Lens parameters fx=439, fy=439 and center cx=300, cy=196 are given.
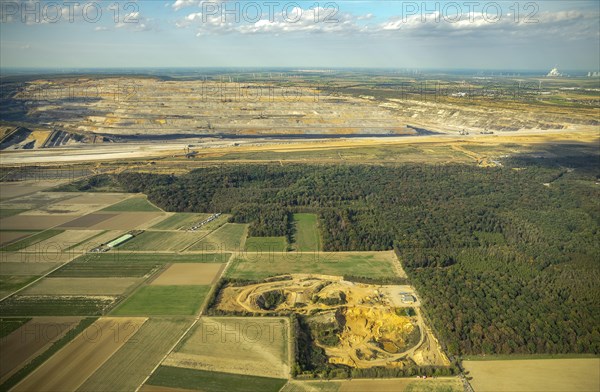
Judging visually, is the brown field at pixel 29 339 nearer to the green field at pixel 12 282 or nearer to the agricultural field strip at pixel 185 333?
the green field at pixel 12 282

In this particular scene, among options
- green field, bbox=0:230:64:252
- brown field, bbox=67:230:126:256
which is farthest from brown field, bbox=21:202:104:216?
brown field, bbox=67:230:126:256

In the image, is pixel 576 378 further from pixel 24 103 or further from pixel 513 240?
pixel 24 103

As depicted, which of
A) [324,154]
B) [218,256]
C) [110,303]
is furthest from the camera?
[324,154]

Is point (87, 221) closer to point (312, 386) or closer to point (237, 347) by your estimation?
point (237, 347)

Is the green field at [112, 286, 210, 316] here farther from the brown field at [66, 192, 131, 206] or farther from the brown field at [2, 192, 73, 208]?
the brown field at [2, 192, 73, 208]

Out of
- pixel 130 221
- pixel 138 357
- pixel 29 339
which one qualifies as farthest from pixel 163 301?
pixel 130 221

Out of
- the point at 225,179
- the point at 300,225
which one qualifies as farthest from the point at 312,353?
the point at 225,179

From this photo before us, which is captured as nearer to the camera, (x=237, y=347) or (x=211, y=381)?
(x=211, y=381)
